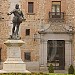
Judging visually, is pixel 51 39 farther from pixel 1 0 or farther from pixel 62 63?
pixel 1 0

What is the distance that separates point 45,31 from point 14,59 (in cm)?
1438

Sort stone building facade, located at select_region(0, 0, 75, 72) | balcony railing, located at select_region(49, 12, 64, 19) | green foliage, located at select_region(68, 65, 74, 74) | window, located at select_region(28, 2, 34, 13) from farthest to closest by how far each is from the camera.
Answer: window, located at select_region(28, 2, 34, 13), balcony railing, located at select_region(49, 12, 64, 19), stone building facade, located at select_region(0, 0, 75, 72), green foliage, located at select_region(68, 65, 74, 74)

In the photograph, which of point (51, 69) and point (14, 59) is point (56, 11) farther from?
point (14, 59)

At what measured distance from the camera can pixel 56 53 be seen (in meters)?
37.8

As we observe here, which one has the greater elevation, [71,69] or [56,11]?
[56,11]

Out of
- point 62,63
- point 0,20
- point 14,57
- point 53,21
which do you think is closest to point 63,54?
point 62,63

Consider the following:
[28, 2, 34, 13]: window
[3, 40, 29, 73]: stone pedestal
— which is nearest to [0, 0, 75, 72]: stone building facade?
[28, 2, 34, 13]: window

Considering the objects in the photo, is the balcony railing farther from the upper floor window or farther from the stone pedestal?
the stone pedestal

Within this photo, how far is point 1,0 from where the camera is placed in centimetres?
3703

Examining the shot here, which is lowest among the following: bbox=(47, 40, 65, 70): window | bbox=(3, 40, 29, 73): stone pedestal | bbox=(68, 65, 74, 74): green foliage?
bbox=(68, 65, 74, 74): green foliage

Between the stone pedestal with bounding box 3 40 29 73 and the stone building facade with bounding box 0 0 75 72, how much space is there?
44.5 ft

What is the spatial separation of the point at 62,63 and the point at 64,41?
77.4 inches

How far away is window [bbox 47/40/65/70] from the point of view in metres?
37.5

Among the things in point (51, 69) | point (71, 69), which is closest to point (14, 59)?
point (51, 69)
